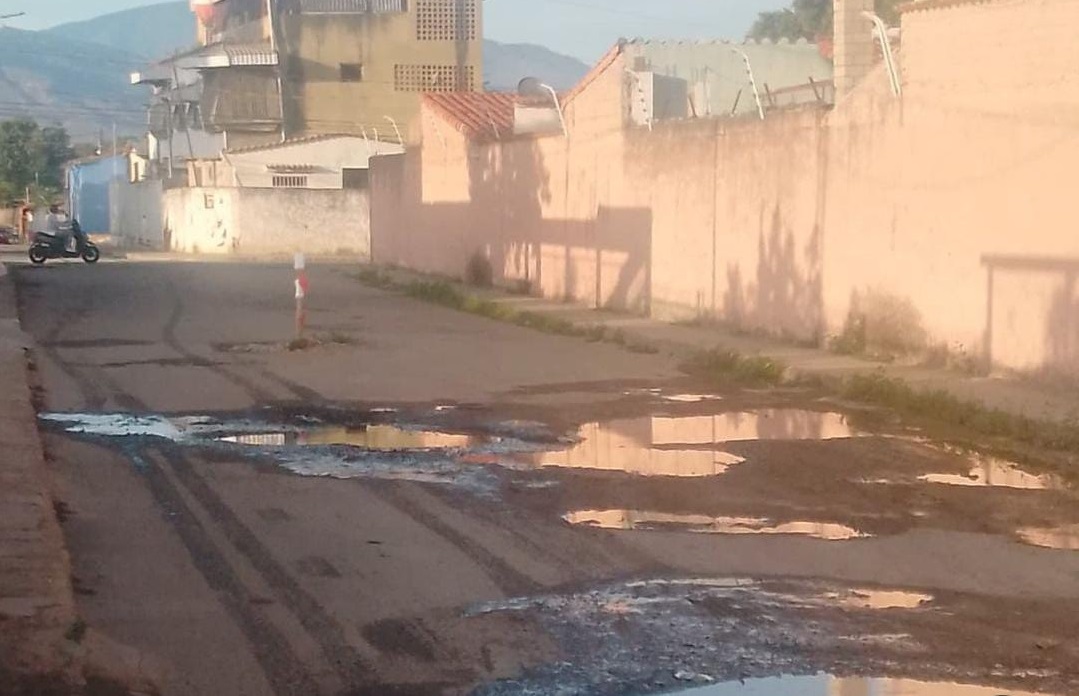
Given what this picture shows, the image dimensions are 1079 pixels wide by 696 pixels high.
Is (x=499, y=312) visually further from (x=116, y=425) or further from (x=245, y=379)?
(x=116, y=425)

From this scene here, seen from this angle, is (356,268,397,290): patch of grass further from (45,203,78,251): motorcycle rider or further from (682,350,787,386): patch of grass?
(682,350,787,386): patch of grass

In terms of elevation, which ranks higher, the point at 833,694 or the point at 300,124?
the point at 300,124

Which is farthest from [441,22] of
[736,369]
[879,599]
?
[879,599]

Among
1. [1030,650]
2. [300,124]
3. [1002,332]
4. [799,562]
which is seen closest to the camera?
[1030,650]

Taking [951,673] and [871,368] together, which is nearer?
[951,673]

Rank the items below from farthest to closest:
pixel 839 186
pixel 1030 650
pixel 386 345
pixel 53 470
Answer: pixel 386 345, pixel 839 186, pixel 53 470, pixel 1030 650

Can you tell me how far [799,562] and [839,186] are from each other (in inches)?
438

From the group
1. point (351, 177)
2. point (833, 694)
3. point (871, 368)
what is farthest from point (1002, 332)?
point (351, 177)

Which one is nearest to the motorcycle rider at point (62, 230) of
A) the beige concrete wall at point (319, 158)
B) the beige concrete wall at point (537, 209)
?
the beige concrete wall at point (537, 209)

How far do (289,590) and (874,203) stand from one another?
11.8 metres

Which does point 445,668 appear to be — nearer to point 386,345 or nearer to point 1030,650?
point 1030,650

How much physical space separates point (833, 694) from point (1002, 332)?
33.5ft

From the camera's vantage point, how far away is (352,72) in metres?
66.7

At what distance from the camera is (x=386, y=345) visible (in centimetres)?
2109
